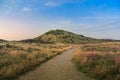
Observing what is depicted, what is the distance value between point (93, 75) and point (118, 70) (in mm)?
1630

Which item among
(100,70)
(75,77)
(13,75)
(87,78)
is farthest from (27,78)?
(100,70)

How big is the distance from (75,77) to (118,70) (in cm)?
280

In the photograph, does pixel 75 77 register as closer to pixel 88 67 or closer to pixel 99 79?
pixel 99 79

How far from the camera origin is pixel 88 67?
1402cm

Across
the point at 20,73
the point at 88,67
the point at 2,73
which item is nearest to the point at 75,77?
the point at 88,67

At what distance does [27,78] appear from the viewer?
37.9ft

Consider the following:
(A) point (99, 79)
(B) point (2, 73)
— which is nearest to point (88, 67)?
(A) point (99, 79)

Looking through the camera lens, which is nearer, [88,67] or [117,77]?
[117,77]

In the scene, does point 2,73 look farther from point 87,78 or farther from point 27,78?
point 87,78

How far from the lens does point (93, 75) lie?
38.6 feet

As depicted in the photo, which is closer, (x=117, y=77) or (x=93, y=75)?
(x=117, y=77)

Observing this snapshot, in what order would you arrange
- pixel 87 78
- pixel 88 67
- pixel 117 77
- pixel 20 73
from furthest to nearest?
pixel 88 67 < pixel 20 73 < pixel 87 78 < pixel 117 77

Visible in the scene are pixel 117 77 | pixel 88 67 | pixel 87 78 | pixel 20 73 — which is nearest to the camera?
pixel 117 77

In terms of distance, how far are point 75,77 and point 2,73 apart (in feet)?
15.6
